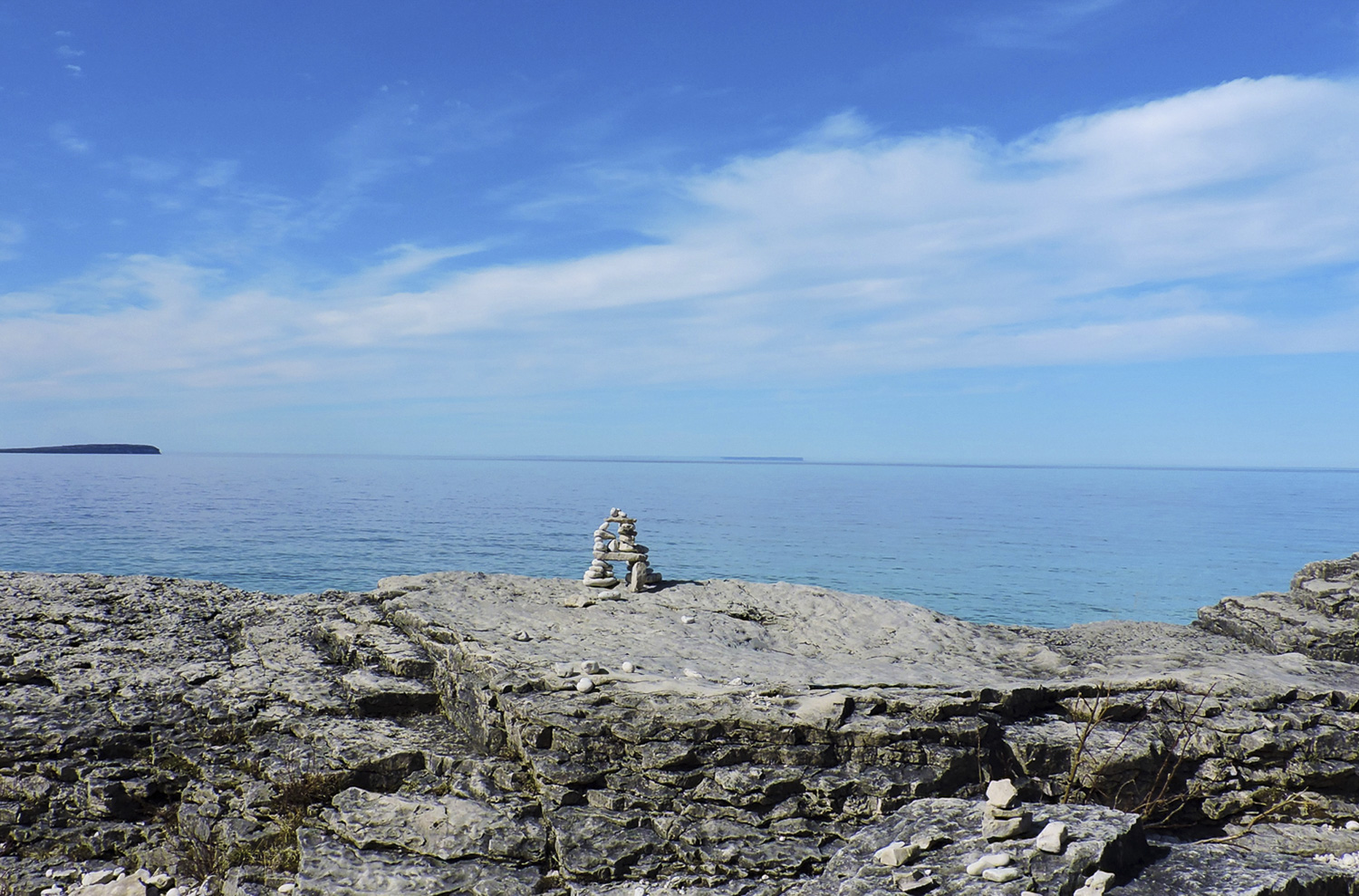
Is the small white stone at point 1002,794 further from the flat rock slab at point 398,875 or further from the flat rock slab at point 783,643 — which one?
the flat rock slab at point 398,875

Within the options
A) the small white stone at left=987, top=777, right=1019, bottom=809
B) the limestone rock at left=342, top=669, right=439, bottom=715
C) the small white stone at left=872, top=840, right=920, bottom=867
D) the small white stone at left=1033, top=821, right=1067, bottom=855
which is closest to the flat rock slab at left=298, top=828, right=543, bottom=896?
the limestone rock at left=342, top=669, right=439, bottom=715

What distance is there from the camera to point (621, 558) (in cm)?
1767

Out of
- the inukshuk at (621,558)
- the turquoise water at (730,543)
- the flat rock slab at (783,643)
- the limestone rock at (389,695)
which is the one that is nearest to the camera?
the limestone rock at (389,695)

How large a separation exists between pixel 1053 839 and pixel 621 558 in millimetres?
11570

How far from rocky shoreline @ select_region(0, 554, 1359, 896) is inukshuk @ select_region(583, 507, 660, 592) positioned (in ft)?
9.56

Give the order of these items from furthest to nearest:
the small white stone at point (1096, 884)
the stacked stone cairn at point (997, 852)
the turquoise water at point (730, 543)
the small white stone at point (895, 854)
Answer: the turquoise water at point (730, 543) → the small white stone at point (895, 854) → the stacked stone cairn at point (997, 852) → the small white stone at point (1096, 884)

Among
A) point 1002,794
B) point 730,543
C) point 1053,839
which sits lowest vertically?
point 730,543

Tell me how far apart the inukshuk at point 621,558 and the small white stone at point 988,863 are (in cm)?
1088

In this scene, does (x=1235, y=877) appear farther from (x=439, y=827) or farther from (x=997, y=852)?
(x=439, y=827)

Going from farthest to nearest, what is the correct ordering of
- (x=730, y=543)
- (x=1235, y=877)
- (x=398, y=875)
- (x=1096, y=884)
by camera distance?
(x=730, y=543), (x=398, y=875), (x=1235, y=877), (x=1096, y=884)

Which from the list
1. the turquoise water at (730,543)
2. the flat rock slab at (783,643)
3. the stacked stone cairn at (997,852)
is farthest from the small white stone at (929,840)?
the turquoise water at (730,543)

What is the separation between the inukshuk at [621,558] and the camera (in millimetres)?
17531

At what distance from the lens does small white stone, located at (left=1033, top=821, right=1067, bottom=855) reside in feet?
23.3

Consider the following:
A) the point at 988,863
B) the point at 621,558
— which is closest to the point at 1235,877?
the point at 988,863
